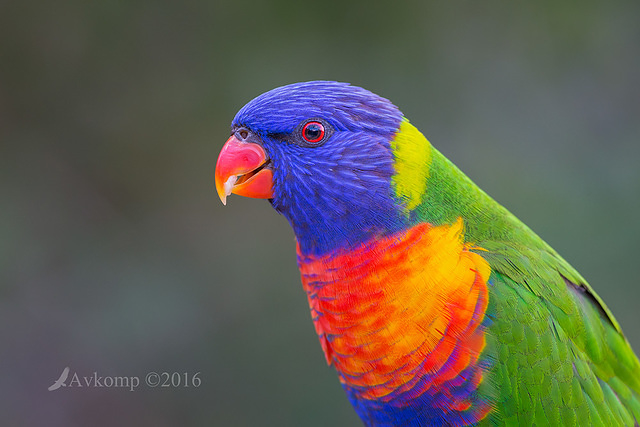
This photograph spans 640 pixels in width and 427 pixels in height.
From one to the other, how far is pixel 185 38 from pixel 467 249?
238cm

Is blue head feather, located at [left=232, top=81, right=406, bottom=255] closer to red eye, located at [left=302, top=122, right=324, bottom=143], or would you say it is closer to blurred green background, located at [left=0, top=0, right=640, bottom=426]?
red eye, located at [left=302, top=122, right=324, bottom=143]

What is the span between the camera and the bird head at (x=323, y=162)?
1473mm

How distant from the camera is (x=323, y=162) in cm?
148

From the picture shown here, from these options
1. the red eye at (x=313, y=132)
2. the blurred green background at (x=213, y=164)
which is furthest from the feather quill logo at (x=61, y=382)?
the red eye at (x=313, y=132)

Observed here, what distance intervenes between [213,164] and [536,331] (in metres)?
2.32

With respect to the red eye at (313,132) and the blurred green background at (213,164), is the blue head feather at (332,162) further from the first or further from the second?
the blurred green background at (213,164)

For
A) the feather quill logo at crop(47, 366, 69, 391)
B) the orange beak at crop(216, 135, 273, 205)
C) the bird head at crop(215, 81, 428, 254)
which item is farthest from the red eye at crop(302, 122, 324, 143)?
the feather quill logo at crop(47, 366, 69, 391)

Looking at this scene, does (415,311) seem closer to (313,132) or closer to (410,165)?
(410,165)

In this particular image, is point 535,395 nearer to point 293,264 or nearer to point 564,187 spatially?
point 293,264

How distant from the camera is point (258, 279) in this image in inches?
128

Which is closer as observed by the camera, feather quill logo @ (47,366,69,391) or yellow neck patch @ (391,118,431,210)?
yellow neck patch @ (391,118,431,210)

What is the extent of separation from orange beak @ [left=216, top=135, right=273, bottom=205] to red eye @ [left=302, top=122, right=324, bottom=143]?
0.13m

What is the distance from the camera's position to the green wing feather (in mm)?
1430

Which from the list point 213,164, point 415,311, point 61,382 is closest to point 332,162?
point 415,311
